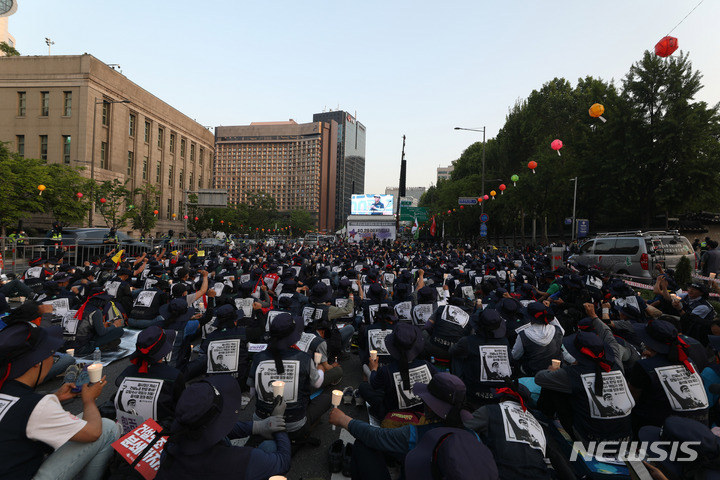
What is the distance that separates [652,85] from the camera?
2408 cm

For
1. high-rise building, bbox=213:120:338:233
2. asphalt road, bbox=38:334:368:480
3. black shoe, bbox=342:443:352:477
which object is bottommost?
asphalt road, bbox=38:334:368:480

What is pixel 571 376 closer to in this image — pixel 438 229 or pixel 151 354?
pixel 151 354

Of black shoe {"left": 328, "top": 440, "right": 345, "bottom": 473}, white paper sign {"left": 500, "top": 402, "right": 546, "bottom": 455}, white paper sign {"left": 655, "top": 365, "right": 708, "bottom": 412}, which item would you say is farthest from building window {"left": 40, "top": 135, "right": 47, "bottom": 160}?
white paper sign {"left": 655, "top": 365, "right": 708, "bottom": 412}

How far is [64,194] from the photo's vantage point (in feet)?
89.4

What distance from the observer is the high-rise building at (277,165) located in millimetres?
154750

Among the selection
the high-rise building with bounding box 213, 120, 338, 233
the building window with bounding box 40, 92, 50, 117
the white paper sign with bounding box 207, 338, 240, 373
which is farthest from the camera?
the high-rise building with bounding box 213, 120, 338, 233

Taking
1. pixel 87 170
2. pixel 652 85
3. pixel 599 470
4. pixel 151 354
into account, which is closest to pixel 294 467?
pixel 151 354

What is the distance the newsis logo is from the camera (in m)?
2.05

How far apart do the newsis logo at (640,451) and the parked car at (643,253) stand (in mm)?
12959

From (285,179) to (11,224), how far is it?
133600mm

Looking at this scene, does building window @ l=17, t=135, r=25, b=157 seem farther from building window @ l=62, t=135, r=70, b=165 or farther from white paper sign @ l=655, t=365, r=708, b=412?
white paper sign @ l=655, t=365, r=708, b=412

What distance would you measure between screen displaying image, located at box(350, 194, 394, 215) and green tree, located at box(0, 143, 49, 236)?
4314 centimetres

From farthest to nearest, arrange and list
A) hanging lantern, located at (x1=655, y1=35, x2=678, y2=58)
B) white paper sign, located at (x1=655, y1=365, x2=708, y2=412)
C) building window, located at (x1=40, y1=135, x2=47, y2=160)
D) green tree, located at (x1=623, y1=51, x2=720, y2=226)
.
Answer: building window, located at (x1=40, y1=135, x2=47, y2=160)
green tree, located at (x1=623, y1=51, x2=720, y2=226)
hanging lantern, located at (x1=655, y1=35, x2=678, y2=58)
white paper sign, located at (x1=655, y1=365, x2=708, y2=412)

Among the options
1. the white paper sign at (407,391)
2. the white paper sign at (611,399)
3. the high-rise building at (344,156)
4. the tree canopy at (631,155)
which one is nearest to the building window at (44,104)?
the tree canopy at (631,155)
